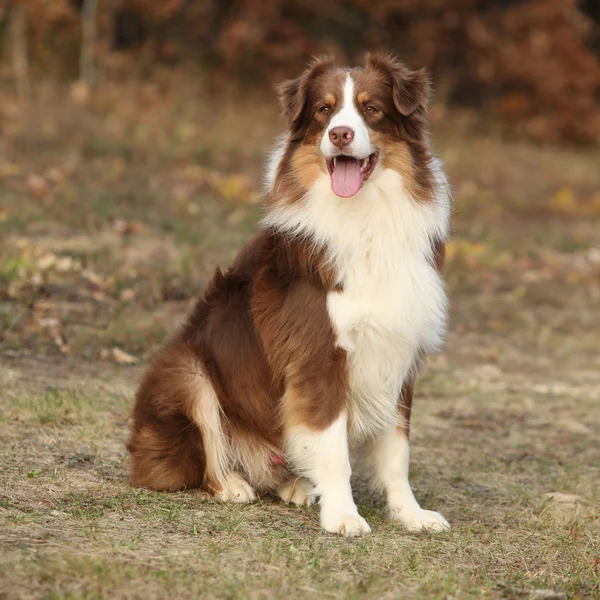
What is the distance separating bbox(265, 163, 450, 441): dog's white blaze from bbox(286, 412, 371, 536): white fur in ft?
0.54

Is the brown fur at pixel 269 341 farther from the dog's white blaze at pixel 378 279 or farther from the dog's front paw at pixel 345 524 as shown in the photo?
the dog's front paw at pixel 345 524

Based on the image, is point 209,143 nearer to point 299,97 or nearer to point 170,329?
point 170,329

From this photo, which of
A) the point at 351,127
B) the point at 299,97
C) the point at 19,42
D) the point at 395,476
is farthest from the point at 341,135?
the point at 19,42

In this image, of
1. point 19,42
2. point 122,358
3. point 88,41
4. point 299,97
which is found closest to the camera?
point 299,97

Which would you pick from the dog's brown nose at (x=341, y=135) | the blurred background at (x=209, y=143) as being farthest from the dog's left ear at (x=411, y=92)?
the blurred background at (x=209, y=143)

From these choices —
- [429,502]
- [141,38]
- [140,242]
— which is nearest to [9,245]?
[140,242]

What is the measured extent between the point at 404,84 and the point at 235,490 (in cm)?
207

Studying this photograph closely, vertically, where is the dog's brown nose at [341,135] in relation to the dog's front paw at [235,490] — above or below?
above

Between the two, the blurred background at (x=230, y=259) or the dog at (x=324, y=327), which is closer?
the blurred background at (x=230, y=259)

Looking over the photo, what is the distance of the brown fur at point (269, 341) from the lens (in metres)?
4.54

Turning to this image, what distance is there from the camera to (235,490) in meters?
4.73

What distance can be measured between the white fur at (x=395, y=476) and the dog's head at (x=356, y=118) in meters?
1.18

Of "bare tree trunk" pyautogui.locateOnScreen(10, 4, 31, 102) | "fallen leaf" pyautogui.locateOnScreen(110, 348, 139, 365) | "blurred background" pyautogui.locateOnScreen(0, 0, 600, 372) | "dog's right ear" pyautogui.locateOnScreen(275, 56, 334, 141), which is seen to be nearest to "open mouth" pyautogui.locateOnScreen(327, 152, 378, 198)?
"dog's right ear" pyautogui.locateOnScreen(275, 56, 334, 141)

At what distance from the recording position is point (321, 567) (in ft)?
12.6
